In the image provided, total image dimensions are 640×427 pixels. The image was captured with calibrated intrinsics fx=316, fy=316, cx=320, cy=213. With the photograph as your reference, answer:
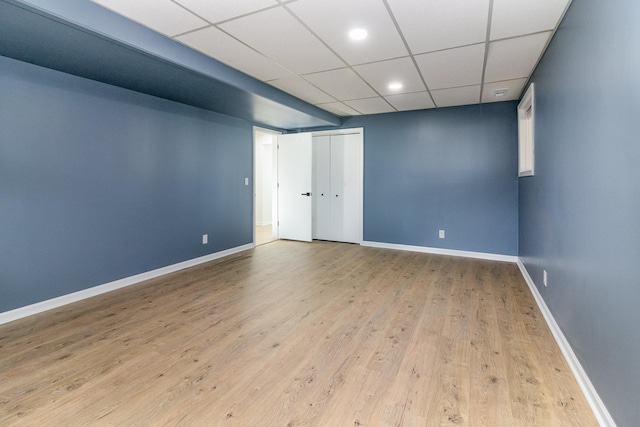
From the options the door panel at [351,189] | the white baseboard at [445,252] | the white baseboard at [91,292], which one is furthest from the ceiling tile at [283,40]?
the white baseboard at [445,252]

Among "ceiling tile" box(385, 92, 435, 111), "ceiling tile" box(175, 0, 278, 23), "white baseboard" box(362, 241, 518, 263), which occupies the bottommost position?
"white baseboard" box(362, 241, 518, 263)

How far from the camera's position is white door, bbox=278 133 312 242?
236 inches

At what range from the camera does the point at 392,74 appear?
344cm

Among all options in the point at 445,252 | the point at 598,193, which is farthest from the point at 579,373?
the point at 445,252

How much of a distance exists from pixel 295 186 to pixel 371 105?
213 centimetres

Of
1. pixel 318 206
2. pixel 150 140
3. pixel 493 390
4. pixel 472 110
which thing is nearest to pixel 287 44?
pixel 150 140

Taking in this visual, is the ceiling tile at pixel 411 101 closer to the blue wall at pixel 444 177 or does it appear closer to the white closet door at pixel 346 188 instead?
the blue wall at pixel 444 177

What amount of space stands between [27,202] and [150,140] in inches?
55.1

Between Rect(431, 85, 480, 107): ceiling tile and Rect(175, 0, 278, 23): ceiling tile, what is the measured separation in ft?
8.90

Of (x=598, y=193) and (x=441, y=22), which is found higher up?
(x=441, y=22)

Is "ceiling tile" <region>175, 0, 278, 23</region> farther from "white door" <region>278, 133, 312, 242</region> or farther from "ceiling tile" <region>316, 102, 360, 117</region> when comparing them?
"white door" <region>278, 133, 312, 242</region>

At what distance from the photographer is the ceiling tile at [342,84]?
3.44m

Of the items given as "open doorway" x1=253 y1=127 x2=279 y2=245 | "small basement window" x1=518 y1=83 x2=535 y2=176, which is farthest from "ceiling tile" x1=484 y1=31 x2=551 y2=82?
"open doorway" x1=253 y1=127 x2=279 y2=245

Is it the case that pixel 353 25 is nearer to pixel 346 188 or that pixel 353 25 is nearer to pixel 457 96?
pixel 457 96
